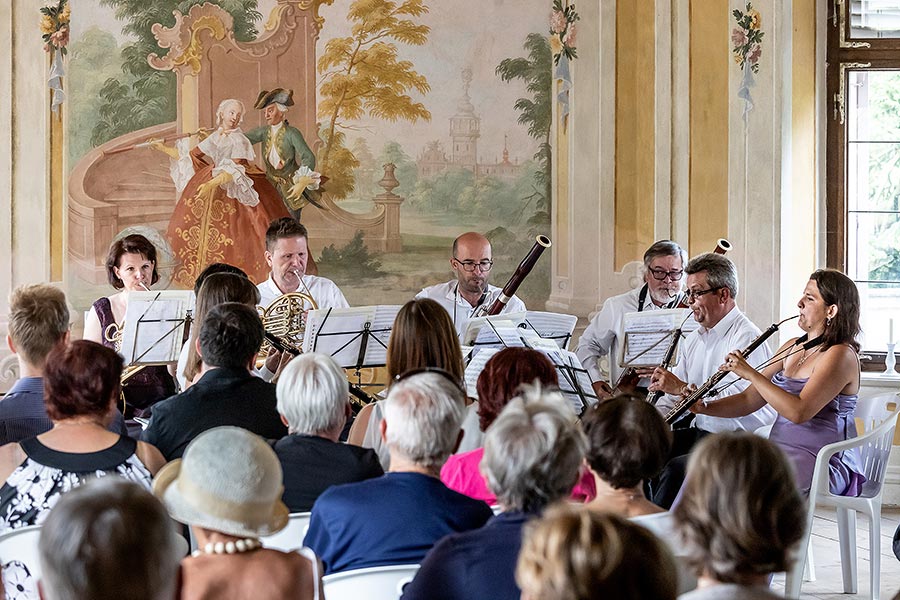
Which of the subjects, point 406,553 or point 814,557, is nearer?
point 406,553

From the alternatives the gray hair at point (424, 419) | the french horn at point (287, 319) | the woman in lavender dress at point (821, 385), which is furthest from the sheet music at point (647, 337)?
the gray hair at point (424, 419)

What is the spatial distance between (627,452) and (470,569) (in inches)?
22.3

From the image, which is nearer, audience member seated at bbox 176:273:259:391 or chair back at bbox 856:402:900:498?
audience member seated at bbox 176:273:259:391

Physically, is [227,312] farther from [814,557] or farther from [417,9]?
[417,9]

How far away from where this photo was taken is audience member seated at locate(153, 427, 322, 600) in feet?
6.24

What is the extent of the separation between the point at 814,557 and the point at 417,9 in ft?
11.6

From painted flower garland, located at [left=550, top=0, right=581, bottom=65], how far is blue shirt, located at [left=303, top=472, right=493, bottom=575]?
14.4 feet

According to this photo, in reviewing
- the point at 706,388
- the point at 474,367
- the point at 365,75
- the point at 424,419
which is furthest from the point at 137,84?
the point at 424,419

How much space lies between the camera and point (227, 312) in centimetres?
329

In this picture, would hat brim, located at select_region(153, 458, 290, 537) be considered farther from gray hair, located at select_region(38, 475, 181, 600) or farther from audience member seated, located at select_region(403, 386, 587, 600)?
gray hair, located at select_region(38, 475, 181, 600)

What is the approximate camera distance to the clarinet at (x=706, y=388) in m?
4.14

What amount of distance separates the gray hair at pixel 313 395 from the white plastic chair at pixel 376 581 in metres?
0.60

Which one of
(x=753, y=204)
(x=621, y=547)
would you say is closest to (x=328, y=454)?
(x=621, y=547)

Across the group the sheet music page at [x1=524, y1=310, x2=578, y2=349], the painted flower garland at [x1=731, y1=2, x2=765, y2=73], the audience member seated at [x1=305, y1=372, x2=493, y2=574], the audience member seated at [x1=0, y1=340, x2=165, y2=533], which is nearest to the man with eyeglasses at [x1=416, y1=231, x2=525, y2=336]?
the sheet music page at [x1=524, y1=310, x2=578, y2=349]
